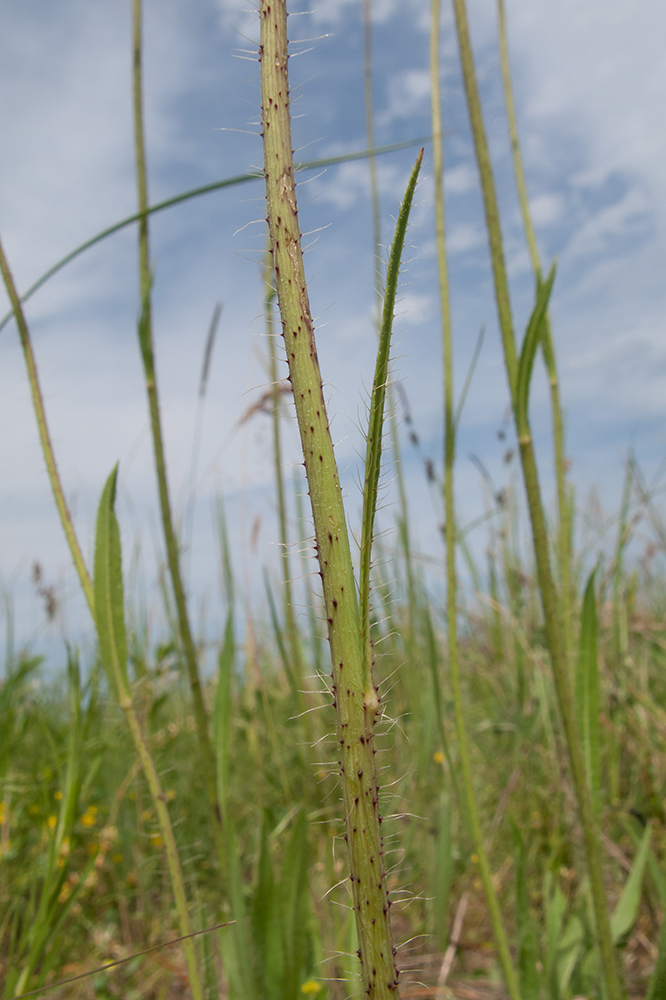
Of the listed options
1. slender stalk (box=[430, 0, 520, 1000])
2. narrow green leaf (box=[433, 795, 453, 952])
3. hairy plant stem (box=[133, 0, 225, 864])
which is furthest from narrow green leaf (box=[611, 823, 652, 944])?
hairy plant stem (box=[133, 0, 225, 864])

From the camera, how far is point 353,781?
43 cm

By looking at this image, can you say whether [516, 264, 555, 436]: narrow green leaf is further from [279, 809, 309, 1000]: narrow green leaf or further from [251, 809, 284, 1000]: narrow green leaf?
[251, 809, 284, 1000]: narrow green leaf

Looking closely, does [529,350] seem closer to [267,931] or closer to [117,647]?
[117,647]

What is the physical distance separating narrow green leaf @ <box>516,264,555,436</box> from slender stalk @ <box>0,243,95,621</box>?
72cm

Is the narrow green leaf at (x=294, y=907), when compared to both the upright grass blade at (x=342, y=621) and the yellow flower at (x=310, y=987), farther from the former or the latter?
the upright grass blade at (x=342, y=621)

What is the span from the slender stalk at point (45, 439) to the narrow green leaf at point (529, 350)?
72 centimetres

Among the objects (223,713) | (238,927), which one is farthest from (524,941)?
(223,713)

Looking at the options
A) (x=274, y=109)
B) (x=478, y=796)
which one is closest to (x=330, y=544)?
(x=274, y=109)

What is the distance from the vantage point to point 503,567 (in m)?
3.25

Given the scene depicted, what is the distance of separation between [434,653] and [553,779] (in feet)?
2.90

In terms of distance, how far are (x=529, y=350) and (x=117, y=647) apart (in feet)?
2.46

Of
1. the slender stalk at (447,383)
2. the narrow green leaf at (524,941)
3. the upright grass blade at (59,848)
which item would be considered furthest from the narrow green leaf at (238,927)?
the narrow green leaf at (524,941)

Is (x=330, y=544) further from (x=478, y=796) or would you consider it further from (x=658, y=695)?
(x=658, y=695)

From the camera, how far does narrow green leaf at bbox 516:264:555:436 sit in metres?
1.08
